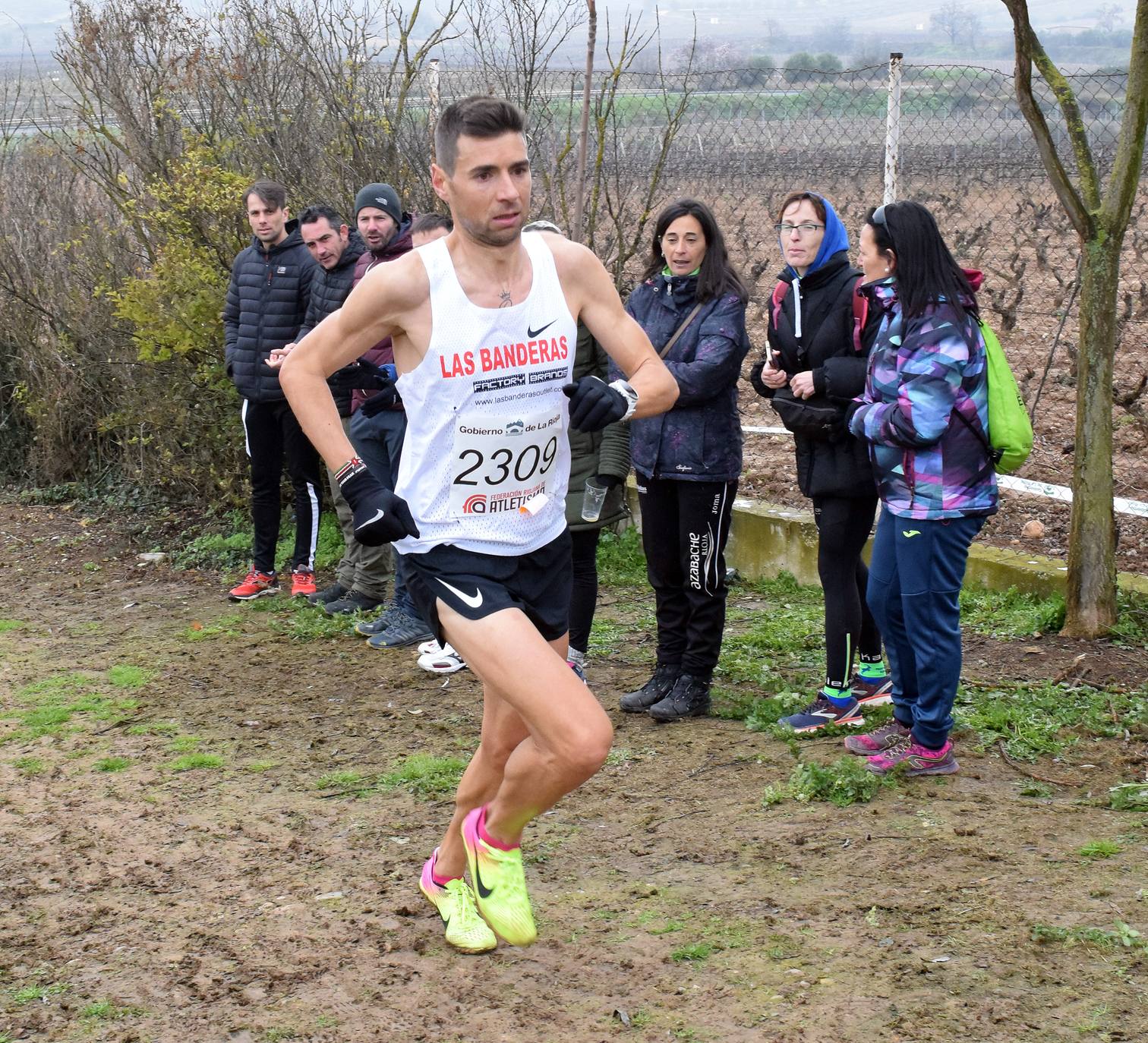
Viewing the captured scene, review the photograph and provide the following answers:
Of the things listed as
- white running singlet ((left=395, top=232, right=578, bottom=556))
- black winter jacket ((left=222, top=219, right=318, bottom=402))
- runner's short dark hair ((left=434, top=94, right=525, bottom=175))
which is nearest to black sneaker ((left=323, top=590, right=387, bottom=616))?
black winter jacket ((left=222, top=219, right=318, bottom=402))

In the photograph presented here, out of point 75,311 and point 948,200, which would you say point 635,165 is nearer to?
point 948,200

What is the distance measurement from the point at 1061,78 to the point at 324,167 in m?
5.07

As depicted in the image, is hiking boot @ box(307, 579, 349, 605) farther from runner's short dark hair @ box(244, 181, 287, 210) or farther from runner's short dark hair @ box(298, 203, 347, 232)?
runner's short dark hair @ box(244, 181, 287, 210)

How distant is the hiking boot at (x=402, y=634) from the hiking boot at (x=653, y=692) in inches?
60.4

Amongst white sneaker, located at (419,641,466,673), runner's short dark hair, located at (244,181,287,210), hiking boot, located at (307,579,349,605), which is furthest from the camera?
hiking boot, located at (307,579,349,605)

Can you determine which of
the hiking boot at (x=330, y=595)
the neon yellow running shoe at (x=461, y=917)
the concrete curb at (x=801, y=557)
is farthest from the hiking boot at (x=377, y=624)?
the neon yellow running shoe at (x=461, y=917)

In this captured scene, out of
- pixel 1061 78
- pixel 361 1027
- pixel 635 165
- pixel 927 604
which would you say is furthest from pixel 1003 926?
pixel 635 165

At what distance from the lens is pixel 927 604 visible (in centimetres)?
466

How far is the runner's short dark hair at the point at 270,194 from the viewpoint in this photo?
752 cm

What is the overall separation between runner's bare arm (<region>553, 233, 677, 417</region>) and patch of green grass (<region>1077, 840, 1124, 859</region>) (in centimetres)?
184

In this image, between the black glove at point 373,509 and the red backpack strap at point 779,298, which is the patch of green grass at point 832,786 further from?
the black glove at point 373,509

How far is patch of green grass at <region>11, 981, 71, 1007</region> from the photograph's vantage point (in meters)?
3.57

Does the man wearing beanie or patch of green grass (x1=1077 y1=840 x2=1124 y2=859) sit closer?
patch of green grass (x1=1077 y1=840 x2=1124 y2=859)

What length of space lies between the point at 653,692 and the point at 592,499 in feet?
2.89
